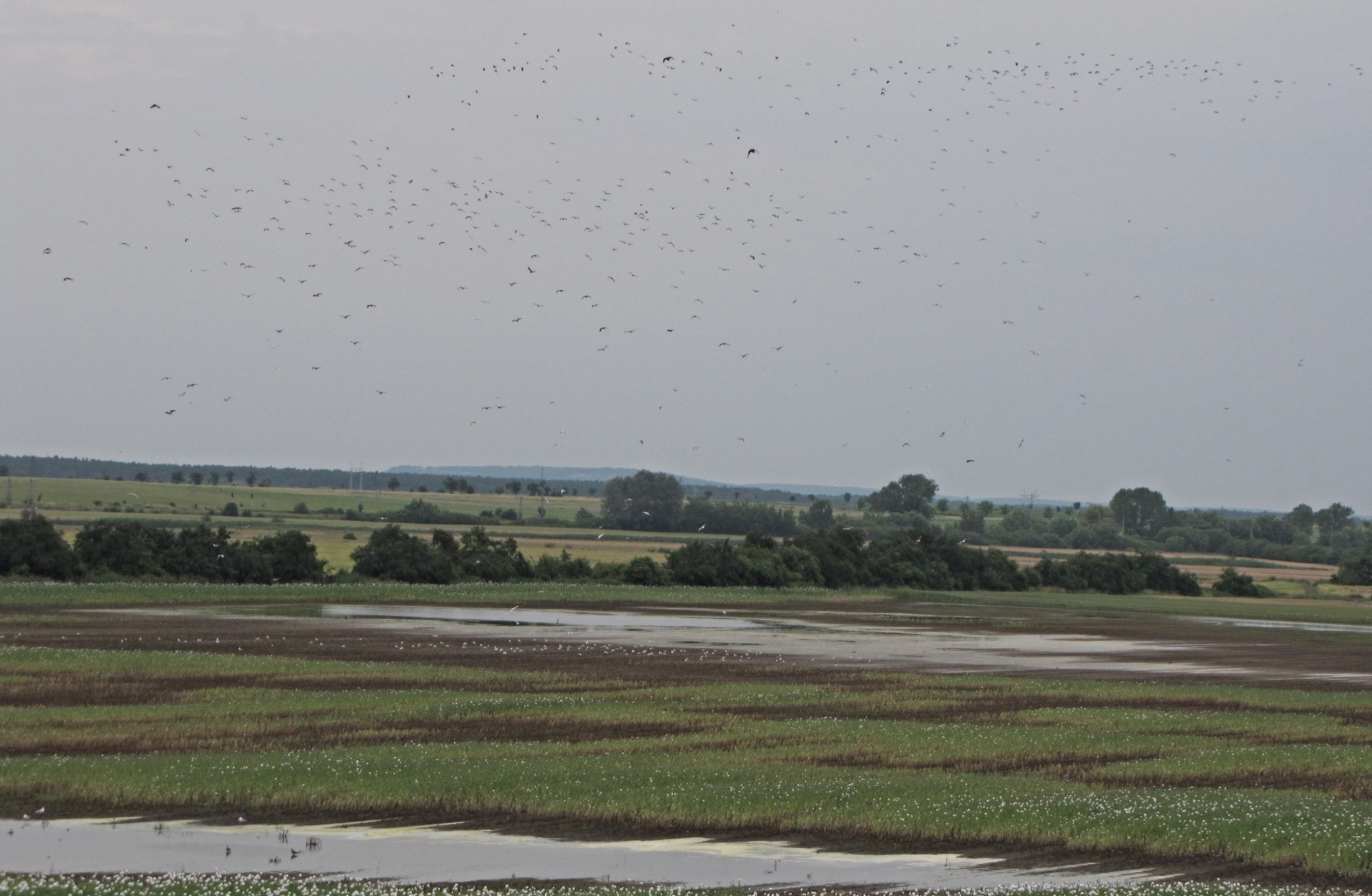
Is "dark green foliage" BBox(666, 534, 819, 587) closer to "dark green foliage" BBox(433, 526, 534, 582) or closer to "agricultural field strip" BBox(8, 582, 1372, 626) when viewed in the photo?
"agricultural field strip" BBox(8, 582, 1372, 626)

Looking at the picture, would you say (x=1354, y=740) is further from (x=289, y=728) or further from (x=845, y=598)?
(x=845, y=598)

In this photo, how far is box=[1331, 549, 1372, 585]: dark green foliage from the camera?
151 m

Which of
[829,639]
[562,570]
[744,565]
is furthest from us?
[744,565]

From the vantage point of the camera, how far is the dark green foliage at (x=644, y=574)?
104 m

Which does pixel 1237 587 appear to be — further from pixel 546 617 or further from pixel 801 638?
pixel 546 617

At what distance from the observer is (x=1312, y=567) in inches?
7564

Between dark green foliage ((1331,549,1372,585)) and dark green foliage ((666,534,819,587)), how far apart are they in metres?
70.1

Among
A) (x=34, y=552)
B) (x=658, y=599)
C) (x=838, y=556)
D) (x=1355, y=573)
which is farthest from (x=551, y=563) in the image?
(x=1355, y=573)

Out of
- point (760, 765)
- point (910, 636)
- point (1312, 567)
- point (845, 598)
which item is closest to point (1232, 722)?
point (760, 765)

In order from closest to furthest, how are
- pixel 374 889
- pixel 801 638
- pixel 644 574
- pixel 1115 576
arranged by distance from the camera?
pixel 374 889, pixel 801 638, pixel 644 574, pixel 1115 576

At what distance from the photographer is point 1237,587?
134m

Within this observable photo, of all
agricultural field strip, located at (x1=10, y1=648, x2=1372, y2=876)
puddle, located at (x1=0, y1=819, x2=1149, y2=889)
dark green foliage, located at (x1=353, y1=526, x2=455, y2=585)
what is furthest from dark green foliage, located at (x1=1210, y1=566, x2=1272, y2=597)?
puddle, located at (x1=0, y1=819, x2=1149, y2=889)

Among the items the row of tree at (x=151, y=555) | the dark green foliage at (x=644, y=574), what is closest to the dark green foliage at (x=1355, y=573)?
the dark green foliage at (x=644, y=574)

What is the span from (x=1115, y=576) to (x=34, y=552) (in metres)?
91.8
